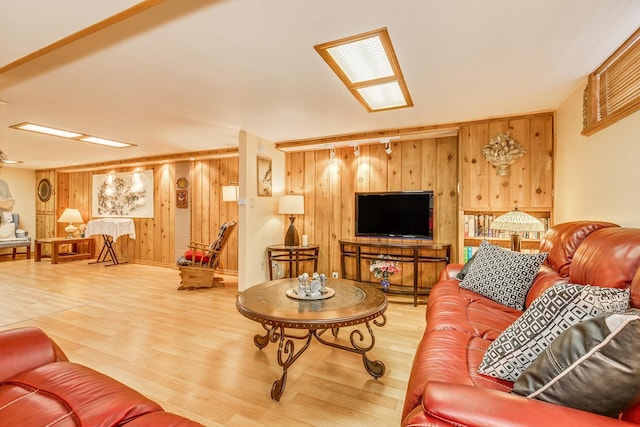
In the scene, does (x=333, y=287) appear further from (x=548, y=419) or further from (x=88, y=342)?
(x=88, y=342)

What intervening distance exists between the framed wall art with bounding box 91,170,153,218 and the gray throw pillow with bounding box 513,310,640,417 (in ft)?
23.0

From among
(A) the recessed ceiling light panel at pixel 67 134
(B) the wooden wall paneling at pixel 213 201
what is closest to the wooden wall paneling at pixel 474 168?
(B) the wooden wall paneling at pixel 213 201

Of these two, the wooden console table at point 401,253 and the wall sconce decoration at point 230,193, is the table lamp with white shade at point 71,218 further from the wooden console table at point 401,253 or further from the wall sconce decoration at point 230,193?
the wooden console table at point 401,253

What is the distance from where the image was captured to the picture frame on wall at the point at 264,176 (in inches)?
169

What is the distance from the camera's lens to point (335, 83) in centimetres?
255

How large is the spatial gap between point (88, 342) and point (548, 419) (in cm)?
325

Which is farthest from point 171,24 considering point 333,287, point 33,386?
point 333,287

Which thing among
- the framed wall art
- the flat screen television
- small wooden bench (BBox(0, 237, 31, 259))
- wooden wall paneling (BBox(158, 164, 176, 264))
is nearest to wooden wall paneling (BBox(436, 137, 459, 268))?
the flat screen television

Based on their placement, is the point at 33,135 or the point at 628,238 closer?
the point at 628,238

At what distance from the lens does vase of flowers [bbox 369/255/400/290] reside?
13.5 ft

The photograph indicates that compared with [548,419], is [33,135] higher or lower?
higher

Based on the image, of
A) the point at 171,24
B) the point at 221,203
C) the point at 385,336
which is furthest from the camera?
the point at 221,203

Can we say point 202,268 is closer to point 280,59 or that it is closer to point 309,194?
point 309,194

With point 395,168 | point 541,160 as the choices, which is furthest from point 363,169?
point 541,160
